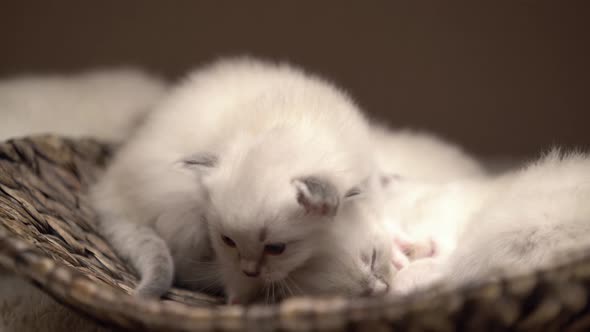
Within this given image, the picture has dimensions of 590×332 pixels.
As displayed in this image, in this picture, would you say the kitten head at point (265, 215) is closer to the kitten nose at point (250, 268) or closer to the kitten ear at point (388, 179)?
the kitten nose at point (250, 268)

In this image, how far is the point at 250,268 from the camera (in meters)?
1.02

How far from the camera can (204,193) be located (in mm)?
1087

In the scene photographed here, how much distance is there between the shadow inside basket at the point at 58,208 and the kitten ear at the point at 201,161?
10.5 inches

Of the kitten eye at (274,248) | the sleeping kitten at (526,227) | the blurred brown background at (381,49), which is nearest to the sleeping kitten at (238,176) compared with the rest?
the kitten eye at (274,248)

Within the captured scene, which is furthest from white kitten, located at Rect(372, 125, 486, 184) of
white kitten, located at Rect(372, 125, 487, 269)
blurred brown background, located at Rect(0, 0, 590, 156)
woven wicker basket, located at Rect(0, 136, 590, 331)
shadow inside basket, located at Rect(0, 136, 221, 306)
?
woven wicker basket, located at Rect(0, 136, 590, 331)

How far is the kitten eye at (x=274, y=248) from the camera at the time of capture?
0.99 meters

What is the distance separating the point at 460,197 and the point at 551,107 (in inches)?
30.6

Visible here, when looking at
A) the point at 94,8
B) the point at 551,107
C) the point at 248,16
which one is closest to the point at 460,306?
the point at 551,107

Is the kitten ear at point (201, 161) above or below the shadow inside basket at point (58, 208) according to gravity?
above

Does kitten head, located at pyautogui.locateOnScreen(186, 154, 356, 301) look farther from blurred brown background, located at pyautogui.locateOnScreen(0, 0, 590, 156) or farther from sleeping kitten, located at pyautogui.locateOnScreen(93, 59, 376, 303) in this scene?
blurred brown background, located at pyautogui.locateOnScreen(0, 0, 590, 156)

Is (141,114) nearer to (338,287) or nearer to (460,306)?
(338,287)

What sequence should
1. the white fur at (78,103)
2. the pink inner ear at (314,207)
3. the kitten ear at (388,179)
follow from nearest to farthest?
the pink inner ear at (314,207) < the kitten ear at (388,179) < the white fur at (78,103)

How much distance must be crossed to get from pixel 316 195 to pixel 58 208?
62 centimetres

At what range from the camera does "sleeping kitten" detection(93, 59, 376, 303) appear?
0.97 metres
